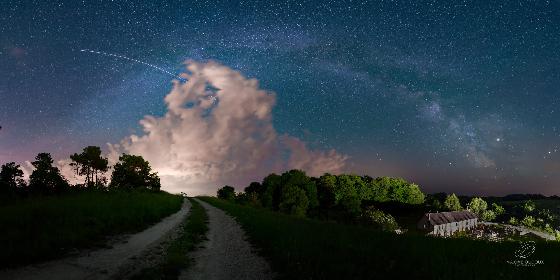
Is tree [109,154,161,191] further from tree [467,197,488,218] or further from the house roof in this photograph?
tree [467,197,488,218]

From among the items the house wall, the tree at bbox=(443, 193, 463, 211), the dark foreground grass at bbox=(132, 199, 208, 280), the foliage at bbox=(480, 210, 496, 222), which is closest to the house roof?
the house wall

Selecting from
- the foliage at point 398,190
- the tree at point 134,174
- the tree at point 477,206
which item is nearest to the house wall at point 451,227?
the foliage at point 398,190

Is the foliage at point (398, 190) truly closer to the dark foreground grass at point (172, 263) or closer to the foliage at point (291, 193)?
the foliage at point (291, 193)

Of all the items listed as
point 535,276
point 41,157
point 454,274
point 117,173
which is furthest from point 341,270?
point 117,173

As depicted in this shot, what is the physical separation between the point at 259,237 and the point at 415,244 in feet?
25.1

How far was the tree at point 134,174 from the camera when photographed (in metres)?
89.3

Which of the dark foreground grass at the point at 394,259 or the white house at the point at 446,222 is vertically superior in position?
the dark foreground grass at the point at 394,259

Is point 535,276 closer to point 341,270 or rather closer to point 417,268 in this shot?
point 417,268

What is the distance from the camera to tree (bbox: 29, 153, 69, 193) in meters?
29.4

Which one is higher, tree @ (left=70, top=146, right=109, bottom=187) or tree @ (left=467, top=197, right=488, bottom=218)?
tree @ (left=70, top=146, right=109, bottom=187)

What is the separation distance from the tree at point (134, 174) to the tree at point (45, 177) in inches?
858

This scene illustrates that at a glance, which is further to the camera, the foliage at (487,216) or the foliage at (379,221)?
the foliage at (487,216)

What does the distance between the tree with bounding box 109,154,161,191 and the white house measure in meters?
76.4

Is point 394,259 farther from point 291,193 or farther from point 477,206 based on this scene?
point 477,206
